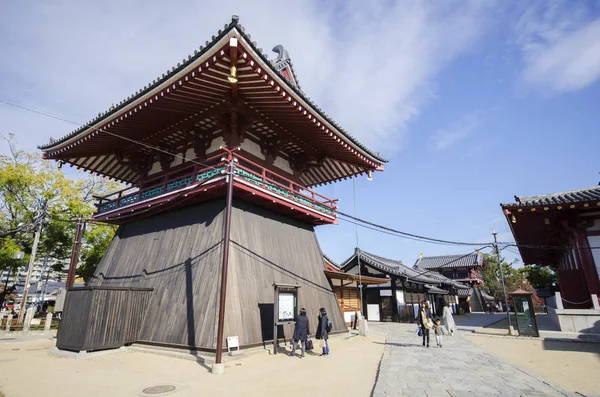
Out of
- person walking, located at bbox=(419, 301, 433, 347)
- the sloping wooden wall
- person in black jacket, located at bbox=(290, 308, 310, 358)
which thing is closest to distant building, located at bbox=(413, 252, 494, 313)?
person walking, located at bbox=(419, 301, 433, 347)

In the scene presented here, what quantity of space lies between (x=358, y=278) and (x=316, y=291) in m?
3.67

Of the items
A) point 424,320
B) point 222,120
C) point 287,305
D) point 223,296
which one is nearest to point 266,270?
point 287,305

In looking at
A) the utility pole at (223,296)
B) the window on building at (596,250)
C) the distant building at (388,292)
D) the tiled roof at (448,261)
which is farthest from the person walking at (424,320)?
the tiled roof at (448,261)

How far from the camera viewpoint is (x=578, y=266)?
52.6 ft

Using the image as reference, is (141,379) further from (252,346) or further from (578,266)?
(578,266)

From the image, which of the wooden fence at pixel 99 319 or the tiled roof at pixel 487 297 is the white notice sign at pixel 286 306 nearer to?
the wooden fence at pixel 99 319

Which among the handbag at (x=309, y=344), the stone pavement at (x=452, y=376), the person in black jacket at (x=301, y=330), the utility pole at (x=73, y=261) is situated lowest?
the stone pavement at (x=452, y=376)

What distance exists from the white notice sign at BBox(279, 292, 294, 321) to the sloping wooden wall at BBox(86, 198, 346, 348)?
2.85 feet

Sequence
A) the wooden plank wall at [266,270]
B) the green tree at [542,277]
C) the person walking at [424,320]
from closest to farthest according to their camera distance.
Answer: the wooden plank wall at [266,270]
the person walking at [424,320]
the green tree at [542,277]

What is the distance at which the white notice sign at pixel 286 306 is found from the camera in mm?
10719

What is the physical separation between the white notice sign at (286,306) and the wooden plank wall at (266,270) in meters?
0.87

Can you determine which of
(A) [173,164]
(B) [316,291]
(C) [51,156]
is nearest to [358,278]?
(B) [316,291]

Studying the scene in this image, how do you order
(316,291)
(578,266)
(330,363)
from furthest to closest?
1. (578,266)
2. (316,291)
3. (330,363)

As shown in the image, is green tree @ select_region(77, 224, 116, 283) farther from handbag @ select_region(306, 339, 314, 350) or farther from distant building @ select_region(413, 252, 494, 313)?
distant building @ select_region(413, 252, 494, 313)
